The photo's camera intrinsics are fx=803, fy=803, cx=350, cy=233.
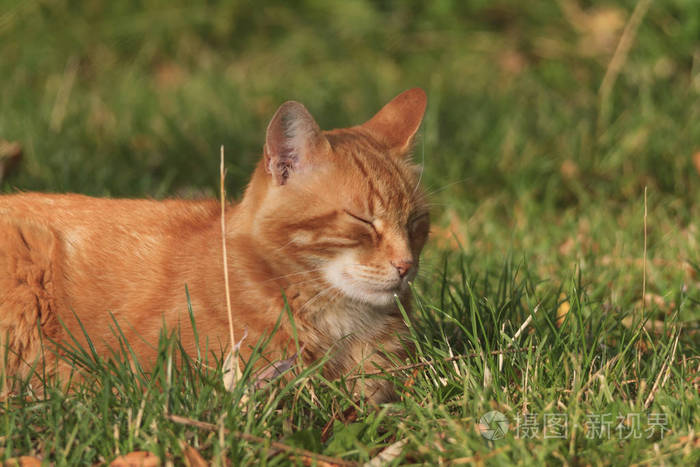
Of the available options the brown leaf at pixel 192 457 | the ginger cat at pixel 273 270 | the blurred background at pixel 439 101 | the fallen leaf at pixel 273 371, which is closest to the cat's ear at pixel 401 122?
the ginger cat at pixel 273 270

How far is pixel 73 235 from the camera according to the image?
2660 millimetres

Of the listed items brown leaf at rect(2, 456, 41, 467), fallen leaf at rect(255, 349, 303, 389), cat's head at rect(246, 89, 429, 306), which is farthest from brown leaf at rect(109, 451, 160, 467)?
cat's head at rect(246, 89, 429, 306)


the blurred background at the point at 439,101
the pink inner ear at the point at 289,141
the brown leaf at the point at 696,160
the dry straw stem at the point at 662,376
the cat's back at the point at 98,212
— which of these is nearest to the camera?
the dry straw stem at the point at 662,376

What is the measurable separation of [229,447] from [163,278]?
75 centimetres

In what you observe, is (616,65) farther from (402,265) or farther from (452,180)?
(402,265)

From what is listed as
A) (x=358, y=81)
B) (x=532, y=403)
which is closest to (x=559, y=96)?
(x=358, y=81)

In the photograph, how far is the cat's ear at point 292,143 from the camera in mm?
2359

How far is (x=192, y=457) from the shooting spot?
75.6 inches

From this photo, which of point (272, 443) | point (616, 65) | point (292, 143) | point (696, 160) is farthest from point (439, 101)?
point (272, 443)

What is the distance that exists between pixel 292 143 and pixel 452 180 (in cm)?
193

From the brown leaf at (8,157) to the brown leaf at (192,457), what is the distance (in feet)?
7.57

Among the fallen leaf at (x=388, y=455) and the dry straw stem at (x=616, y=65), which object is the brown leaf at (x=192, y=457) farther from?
the dry straw stem at (x=616, y=65)

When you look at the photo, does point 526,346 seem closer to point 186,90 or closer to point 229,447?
point 229,447

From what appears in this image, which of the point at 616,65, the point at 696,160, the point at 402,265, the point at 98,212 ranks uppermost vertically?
the point at 616,65
